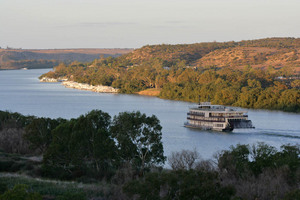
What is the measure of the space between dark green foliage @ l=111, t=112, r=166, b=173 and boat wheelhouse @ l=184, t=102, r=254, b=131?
20.3 m

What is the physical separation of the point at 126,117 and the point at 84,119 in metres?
2.11

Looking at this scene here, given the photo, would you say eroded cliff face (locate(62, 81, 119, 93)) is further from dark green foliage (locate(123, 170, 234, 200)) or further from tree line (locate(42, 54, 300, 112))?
dark green foliage (locate(123, 170, 234, 200))

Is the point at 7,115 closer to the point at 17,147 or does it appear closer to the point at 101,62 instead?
the point at 17,147

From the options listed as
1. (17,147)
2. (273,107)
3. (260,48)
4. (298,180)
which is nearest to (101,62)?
(260,48)

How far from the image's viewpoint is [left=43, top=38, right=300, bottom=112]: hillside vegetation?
65.0 metres

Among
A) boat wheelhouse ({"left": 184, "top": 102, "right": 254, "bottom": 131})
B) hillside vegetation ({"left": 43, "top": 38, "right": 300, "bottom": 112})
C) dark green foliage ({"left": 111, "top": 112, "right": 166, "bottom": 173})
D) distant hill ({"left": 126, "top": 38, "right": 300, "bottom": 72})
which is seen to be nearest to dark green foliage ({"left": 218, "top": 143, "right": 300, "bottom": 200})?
dark green foliage ({"left": 111, "top": 112, "right": 166, "bottom": 173})

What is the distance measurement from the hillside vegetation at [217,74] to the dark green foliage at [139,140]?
38.0 metres

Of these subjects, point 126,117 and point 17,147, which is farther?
point 17,147

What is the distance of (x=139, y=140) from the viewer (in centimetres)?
2394

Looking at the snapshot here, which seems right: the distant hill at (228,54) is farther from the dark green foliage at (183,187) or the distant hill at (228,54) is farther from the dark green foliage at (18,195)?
the dark green foliage at (18,195)

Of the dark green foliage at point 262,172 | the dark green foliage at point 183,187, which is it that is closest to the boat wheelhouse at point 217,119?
the dark green foliage at point 262,172

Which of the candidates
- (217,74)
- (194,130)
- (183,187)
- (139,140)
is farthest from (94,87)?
(183,187)

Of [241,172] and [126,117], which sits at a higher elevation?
[126,117]

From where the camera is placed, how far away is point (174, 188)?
15117mm
